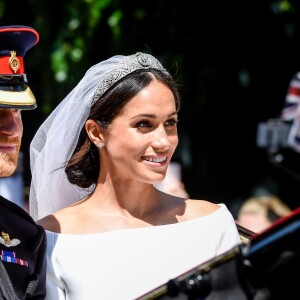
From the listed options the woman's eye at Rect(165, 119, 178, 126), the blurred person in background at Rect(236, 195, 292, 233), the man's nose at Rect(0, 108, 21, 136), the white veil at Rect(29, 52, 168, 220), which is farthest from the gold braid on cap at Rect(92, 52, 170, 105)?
the blurred person in background at Rect(236, 195, 292, 233)

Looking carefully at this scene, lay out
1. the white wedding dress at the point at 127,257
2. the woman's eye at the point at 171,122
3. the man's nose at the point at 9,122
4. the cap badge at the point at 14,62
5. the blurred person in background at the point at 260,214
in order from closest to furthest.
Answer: the man's nose at the point at 9,122, the cap badge at the point at 14,62, the white wedding dress at the point at 127,257, the woman's eye at the point at 171,122, the blurred person in background at the point at 260,214

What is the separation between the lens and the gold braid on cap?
175 inches

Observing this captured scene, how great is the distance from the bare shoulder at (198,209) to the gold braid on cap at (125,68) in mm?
576

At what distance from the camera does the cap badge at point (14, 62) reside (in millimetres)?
3902

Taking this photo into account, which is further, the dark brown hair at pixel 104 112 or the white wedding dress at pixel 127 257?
the dark brown hair at pixel 104 112

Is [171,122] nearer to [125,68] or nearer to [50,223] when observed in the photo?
[125,68]

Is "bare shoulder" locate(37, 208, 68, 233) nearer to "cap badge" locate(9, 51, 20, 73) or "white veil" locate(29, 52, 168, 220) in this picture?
"white veil" locate(29, 52, 168, 220)

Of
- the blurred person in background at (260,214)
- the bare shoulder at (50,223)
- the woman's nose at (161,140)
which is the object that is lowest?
the blurred person in background at (260,214)

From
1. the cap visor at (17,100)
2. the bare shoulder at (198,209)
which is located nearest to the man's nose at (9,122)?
the cap visor at (17,100)

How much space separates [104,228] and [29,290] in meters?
0.76

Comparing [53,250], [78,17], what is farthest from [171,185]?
[53,250]

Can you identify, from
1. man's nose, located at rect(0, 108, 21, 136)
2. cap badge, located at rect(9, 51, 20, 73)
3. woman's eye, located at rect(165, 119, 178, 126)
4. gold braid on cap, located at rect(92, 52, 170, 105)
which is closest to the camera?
man's nose, located at rect(0, 108, 21, 136)

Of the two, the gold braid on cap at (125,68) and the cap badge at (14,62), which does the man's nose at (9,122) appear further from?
the gold braid on cap at (125,68)

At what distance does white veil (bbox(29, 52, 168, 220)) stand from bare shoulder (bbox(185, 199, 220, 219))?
452mm
